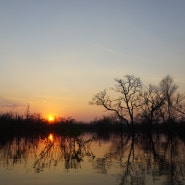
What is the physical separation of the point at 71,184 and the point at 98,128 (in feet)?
264

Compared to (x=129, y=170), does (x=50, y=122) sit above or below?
above

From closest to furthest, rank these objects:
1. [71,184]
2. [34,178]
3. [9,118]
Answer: [71,184] < [34,178] < [9,118]

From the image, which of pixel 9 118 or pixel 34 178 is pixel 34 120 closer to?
pixel 9 118

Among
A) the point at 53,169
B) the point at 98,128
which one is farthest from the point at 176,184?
the point at 98,128

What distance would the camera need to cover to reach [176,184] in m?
10.2

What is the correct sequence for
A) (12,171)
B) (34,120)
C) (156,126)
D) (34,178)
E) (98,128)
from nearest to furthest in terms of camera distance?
(34,178) → (12,171) → (34,120) → (156,126) → (98,128)

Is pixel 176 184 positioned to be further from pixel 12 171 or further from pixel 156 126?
pixel 156 126

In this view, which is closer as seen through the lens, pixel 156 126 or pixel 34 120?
pixel 34 120

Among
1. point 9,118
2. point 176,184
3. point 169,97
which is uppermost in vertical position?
point 169,97

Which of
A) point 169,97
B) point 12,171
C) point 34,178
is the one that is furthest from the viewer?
point 169,97

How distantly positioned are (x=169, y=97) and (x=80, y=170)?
5232 centimetres

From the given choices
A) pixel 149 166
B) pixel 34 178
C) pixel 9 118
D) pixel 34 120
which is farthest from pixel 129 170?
pixel 34 120

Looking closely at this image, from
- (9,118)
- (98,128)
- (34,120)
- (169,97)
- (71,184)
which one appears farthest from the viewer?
(98,128)

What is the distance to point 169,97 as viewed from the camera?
208ft
